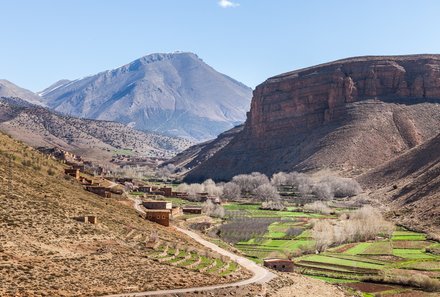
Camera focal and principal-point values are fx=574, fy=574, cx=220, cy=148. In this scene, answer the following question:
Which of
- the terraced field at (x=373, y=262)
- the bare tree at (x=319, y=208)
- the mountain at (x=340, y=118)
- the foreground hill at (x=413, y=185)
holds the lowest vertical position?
the terraced field at (x=373, y=262)

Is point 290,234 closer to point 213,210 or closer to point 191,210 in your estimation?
point 191,210

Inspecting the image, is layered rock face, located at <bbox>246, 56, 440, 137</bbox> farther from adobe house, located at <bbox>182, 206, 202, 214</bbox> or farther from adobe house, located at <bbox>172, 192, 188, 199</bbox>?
adobe house, located at <bbox>182, 206, 202, 214</bbox>

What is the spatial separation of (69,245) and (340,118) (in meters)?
124

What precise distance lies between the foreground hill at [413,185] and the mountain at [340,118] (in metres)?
15.6

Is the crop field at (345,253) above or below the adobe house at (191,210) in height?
below

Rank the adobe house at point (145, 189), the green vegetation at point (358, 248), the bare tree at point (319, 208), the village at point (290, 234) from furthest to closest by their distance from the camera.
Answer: the adobe house at point (145, 189) < the bare tree at point (319, 208) < the green vegetation at point (358, 248) < the village at point (290, 234)

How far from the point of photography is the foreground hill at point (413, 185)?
74.4 metres

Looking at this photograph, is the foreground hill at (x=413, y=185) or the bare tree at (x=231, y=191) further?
the bare tree at (x=231, y=191)

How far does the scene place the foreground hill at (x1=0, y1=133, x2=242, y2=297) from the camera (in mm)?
29500

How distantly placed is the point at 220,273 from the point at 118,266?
22.2ft

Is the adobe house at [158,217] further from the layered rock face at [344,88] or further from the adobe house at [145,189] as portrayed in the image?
the layered rock face at [344,88]

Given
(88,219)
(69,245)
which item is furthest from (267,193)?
(69,245)

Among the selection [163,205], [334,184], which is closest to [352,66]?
[334,184]

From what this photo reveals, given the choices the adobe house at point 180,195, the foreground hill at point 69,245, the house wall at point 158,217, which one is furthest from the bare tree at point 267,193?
the foreground hill at point 69,245
